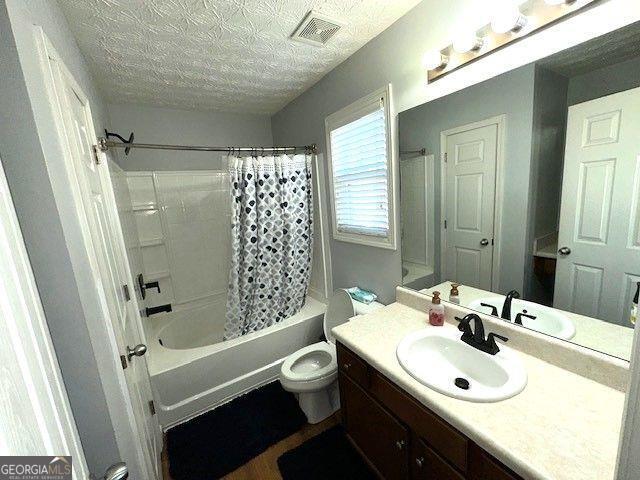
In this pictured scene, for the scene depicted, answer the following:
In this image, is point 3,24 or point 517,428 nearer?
point 3,24

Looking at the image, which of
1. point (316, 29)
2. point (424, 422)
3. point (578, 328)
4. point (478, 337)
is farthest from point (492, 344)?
point (316, 29)

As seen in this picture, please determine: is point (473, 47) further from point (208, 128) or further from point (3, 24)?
point (208, 128)

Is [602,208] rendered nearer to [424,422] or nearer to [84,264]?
[424,422]

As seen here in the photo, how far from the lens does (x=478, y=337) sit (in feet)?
3.62

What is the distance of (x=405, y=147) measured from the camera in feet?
4.89

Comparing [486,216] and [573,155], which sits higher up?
[573,155]

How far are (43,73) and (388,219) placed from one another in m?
1.56

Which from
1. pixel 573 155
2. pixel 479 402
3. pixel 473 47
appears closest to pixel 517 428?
pixel 479 402

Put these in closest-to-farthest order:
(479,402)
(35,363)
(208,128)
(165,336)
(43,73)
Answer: (35,363)
(43,73)
(479,402)
(165,336)
(208,128)

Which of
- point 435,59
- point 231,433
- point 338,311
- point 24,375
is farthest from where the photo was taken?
point 338,311

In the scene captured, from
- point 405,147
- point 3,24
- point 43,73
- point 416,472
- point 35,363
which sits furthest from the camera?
point 405,147

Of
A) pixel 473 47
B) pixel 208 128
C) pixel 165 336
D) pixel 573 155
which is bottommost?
pixel 165 336

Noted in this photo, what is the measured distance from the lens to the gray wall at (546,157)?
95 centimetres

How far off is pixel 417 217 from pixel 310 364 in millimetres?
1255
